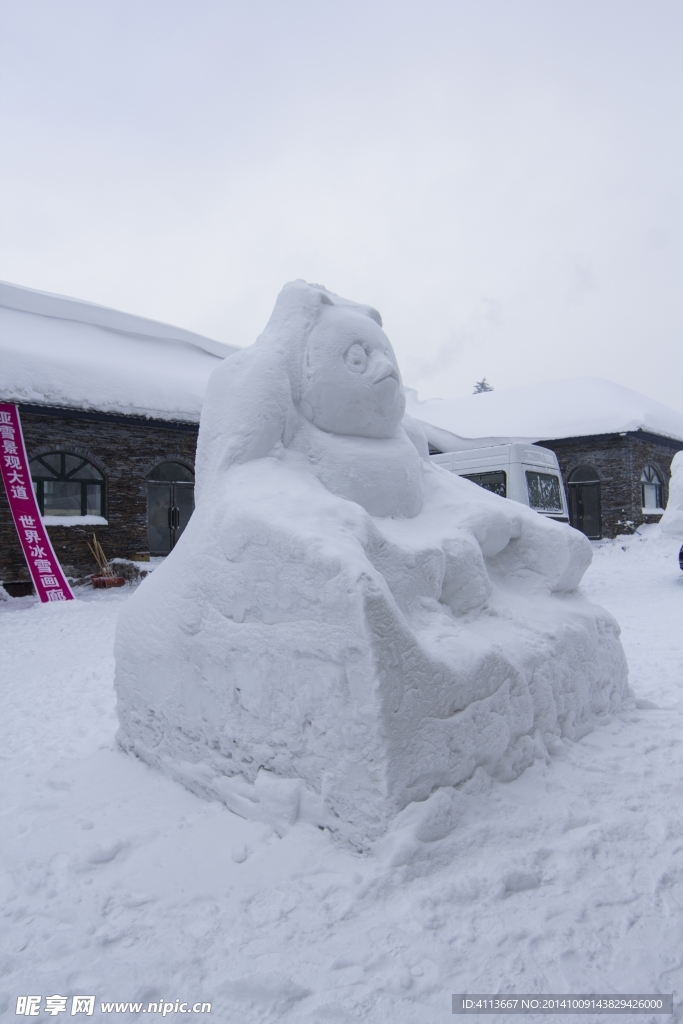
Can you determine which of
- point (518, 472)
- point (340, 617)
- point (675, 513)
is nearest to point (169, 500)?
point (518, 472)

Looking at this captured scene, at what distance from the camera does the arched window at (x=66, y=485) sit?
11.3m

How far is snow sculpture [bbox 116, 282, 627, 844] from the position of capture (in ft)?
7.27

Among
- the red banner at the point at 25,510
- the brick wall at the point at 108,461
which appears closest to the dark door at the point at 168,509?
the brick wall at the point at 108,461

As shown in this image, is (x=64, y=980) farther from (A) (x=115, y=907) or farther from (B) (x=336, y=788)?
(B) (x=336, y=788)

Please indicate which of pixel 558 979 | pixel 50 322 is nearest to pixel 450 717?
pixel 558 979

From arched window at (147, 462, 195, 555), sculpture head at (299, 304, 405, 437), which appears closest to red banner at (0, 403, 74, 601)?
arched window at (147, 462, 195, 555)

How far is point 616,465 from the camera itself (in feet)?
54.5

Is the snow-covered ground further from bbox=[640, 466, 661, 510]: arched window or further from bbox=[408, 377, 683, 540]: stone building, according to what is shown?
bbox=[640, 466, 661, 510]: arched window

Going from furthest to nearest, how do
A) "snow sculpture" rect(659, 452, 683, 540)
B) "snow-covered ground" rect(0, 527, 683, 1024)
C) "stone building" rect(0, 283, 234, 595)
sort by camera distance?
"stone building" rect(0, 283, 234, 595) → "snow sculpture" rect(659, 452, 683, 540) → "snow-covered ground" rect(0, 527, 683, 1024)

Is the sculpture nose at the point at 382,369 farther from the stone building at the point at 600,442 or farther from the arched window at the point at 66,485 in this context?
the stone building at the point at 600,442

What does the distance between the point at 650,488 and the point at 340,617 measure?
17.1 meters

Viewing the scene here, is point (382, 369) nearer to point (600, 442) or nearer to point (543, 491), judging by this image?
point (543, 491)

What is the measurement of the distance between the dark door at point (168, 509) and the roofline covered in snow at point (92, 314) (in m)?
5.05

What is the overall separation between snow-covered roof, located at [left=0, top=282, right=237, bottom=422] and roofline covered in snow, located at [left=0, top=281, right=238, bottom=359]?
21mm
